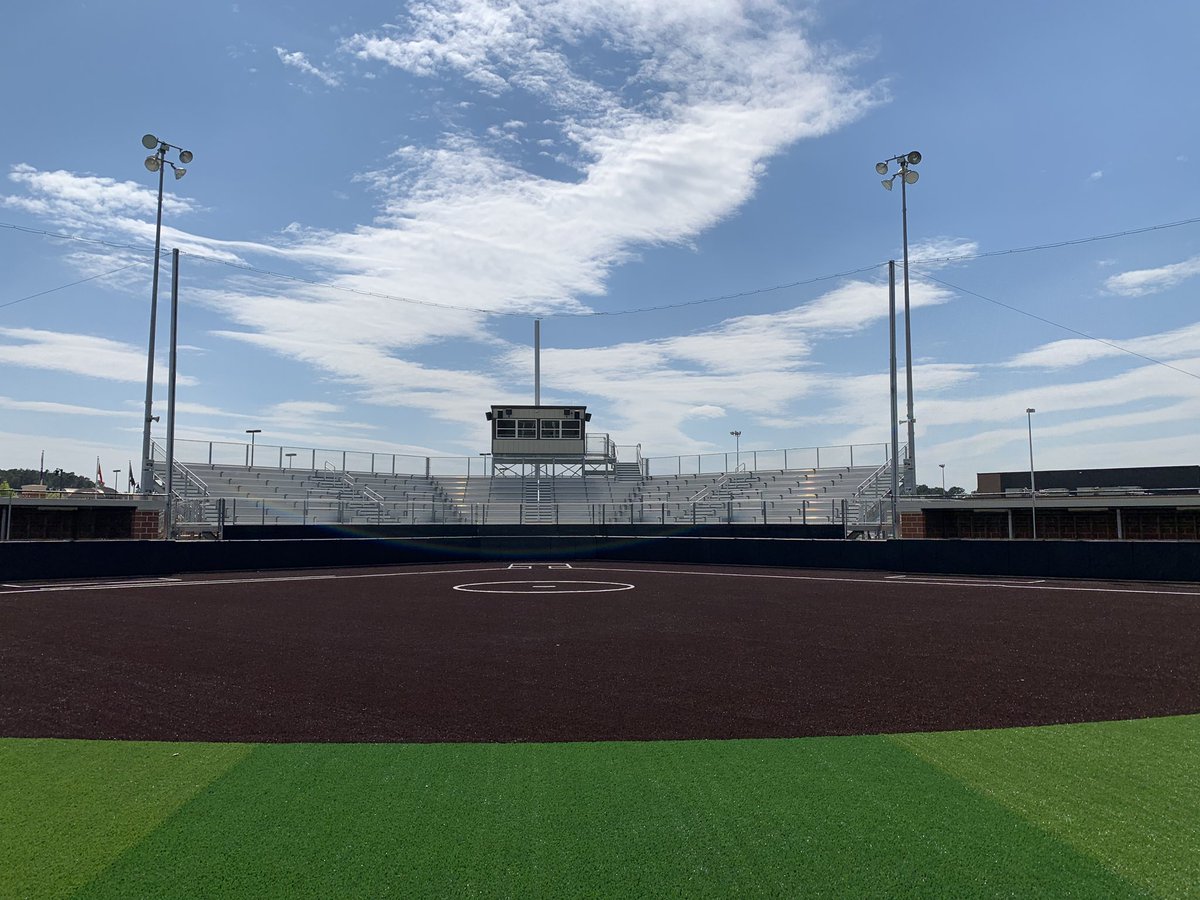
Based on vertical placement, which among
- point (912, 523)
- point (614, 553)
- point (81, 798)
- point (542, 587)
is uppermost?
point (912, 523)

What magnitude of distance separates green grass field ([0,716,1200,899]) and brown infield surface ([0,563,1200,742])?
699mm

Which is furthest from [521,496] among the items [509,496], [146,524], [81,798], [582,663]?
[81,798]

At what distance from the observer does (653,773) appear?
5.13 metres

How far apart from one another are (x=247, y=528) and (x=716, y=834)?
2969 cm

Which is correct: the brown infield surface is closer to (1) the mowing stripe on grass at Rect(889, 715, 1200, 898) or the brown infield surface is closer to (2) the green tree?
(1) the mowing stripe on grass at Rect(889, 715, 1200, 898)

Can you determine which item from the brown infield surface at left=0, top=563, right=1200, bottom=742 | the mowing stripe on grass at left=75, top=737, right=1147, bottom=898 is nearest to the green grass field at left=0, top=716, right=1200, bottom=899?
the mowing stripe on grass at left=75, top=737, right=1147, bottom=898

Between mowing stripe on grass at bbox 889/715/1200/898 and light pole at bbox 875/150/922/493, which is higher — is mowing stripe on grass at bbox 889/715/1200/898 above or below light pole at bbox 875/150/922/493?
below

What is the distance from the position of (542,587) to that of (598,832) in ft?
53.6

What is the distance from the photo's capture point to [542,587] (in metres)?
20.4

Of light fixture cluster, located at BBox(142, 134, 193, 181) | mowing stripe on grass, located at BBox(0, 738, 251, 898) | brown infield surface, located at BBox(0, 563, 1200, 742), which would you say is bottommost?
brown infield surface, located at BBox(0, 563, 1200, 742)

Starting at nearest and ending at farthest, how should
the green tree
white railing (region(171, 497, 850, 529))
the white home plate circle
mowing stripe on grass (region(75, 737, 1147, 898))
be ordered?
mowing stripe on grass (region(75, 737, 1147, 898)), the white home plate circle, white railing (region(171, 497, 850, 529)), the green tree

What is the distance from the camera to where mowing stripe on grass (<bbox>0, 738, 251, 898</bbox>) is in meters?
3.78

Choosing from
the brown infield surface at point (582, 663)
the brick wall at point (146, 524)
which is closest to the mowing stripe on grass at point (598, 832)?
the brown infield surface at point (582, 663)

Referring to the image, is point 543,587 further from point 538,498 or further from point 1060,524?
point 1060,524
